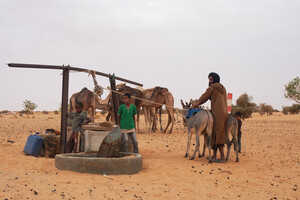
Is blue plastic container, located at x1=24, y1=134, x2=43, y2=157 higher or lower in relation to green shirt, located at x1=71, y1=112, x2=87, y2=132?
lower

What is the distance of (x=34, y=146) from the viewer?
962cm

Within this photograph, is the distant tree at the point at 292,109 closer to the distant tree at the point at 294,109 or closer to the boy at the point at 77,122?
the distant tree at the point at 294,109

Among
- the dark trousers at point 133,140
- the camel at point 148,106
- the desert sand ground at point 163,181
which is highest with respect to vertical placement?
the camel at point 148,106

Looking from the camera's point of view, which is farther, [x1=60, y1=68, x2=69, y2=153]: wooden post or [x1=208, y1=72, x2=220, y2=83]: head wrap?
[x1=208, y1=72, x2=220, y2=83]: head wrap

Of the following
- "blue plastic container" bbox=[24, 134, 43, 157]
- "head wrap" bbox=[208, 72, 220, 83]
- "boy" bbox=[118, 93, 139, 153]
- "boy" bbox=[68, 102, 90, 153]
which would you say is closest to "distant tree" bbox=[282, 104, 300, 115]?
"head wrap" bbox=[208, 72, 220, 83]

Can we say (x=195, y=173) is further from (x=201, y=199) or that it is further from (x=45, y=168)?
(x=45, y=168)

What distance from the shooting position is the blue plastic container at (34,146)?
962 cm

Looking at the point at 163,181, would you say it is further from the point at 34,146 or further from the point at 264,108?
the point at 264,108

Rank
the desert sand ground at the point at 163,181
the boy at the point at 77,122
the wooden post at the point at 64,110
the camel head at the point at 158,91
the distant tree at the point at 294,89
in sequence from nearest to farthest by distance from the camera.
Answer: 1. the desert sand ground at the point at 163,181
2. the wooden post at the point at 64,110
3. the boy at the point at 77,122
4. the camel head at the point at 158,91
5. the distant tree at the point at 294,89

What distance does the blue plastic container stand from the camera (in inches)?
379

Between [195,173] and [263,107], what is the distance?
55154mm

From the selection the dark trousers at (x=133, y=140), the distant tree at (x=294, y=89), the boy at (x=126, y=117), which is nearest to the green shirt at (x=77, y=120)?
the boy at (x=126, y=117)

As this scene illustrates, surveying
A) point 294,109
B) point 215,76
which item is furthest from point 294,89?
point 215,76

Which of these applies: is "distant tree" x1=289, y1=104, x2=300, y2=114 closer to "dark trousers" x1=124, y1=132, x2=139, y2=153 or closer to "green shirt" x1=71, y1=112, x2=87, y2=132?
"dark trousers" x1=124, y1=132, x2=139, y2=153
